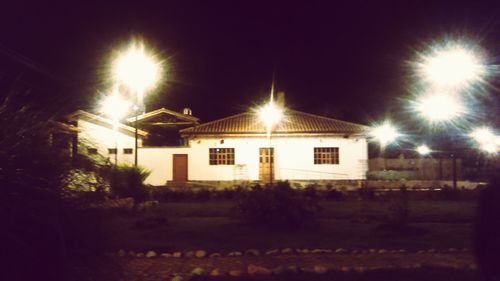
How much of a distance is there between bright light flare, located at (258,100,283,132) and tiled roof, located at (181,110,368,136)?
10.0 inches

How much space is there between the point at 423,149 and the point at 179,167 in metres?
16.8

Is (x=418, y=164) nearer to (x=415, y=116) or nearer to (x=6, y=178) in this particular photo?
(x=415, y=116)

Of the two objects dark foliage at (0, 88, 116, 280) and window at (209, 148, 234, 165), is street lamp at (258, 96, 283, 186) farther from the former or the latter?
dark foliage at (0, 88, 116, 280)

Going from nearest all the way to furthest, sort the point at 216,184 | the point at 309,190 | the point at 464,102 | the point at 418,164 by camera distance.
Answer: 1. the point at 309,190
2. the point at 464,102
3. the point at 216,184
4. the point at 418,164

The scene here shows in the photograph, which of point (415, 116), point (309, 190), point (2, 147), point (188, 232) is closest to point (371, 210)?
point (309, 190)

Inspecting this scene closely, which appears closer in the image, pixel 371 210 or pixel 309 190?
pixel 371 210

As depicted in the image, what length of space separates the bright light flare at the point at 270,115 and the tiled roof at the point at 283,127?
253 mm

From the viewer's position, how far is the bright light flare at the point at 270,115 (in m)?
25.3

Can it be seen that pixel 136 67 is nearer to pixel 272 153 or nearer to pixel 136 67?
pixel 136 67

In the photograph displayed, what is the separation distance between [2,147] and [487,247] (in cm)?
387

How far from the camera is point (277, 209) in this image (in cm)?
1083

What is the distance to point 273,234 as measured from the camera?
10219mm

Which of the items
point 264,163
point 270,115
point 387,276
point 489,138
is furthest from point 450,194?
point 387,276

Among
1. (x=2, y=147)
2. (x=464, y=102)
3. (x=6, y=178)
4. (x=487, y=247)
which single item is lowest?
(x=487, y=247)
